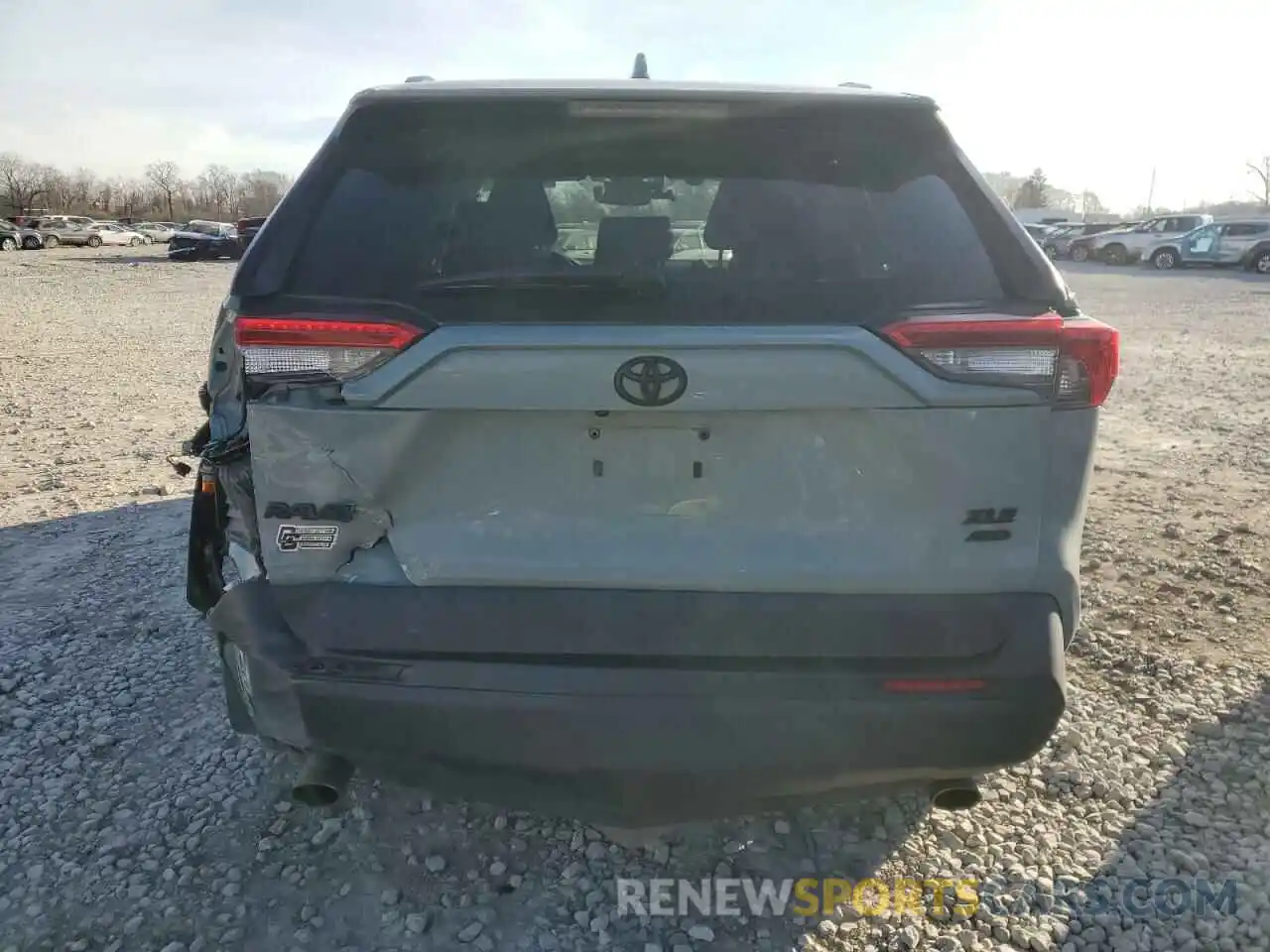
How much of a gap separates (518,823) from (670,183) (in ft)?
5.99

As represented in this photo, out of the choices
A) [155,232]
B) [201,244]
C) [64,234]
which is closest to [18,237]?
[64,234]

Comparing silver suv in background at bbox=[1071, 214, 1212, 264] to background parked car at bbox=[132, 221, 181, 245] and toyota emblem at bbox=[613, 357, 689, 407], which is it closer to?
toyota emblem at bbox=[613, 357, 689, 407]

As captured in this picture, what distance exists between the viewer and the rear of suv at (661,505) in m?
1.89

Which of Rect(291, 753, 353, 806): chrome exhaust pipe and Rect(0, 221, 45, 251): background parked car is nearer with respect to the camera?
Rect(291, 753, 353, 806): chrome exhaust pipe

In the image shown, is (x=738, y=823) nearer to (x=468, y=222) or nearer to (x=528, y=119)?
(x=468, y=222)

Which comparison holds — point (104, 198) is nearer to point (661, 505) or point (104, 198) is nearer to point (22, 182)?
point (22, 182)

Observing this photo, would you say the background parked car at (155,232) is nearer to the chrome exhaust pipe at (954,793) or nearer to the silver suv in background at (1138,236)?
the silver suv in background at (1138,236)

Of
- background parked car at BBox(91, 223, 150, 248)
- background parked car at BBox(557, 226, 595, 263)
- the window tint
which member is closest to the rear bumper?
background parked car at BBox(557, 226, 595, 263)

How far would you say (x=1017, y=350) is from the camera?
6.31ft

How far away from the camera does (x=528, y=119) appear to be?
2.16 m

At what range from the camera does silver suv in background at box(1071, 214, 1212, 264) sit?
33531mm

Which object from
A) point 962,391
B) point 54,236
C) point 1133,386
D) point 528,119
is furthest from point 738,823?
point 54,236

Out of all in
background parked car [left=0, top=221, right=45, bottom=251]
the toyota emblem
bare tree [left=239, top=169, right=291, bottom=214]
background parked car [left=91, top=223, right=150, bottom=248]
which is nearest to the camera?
the toyota emblem

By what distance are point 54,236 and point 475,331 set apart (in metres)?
50.6
